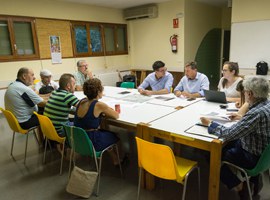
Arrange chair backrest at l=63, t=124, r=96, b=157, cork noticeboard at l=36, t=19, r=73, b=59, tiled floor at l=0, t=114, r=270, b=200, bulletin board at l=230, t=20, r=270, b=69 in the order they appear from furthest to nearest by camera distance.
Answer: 1. cork noticeboard at l=36, t=19, r=73, b=59
2. bulletin board at l=230, t=20, r=270, b=69
3. tiled floor at l=0, t=114, r=270, b=200
4. chair backrest at l=63, t=124, r=96, b=157

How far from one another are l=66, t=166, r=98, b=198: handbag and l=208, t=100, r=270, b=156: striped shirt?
1184 mm

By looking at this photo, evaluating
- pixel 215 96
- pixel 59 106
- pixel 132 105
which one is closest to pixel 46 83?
pixel 59 106

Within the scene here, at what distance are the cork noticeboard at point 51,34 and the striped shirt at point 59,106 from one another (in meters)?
3.20

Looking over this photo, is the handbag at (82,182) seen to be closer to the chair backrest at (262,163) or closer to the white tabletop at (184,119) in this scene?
the white tabletop at (184,119)

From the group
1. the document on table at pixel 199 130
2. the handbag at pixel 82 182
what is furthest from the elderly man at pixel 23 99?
the document on table at pixel 199 130

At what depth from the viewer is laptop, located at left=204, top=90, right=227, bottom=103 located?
2.66 meters

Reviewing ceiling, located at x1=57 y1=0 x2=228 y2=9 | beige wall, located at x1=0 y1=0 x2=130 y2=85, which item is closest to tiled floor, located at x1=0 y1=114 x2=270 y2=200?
beige wall, located at x1=0 y1=0 x2=130 y2=85

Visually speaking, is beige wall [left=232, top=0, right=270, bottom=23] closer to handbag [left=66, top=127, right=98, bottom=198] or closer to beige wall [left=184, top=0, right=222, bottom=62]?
beige wall [left=184, top=0, right=222, bottom=62]

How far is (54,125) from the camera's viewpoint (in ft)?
8.41

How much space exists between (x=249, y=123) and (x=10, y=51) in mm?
4996

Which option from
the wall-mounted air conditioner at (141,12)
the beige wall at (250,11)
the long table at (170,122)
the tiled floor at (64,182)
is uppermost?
the wall-mounted air conditioner at (141,12)

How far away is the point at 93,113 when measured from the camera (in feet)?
6.98

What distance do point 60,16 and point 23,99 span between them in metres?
3.44

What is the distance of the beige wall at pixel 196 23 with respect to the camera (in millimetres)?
6043
